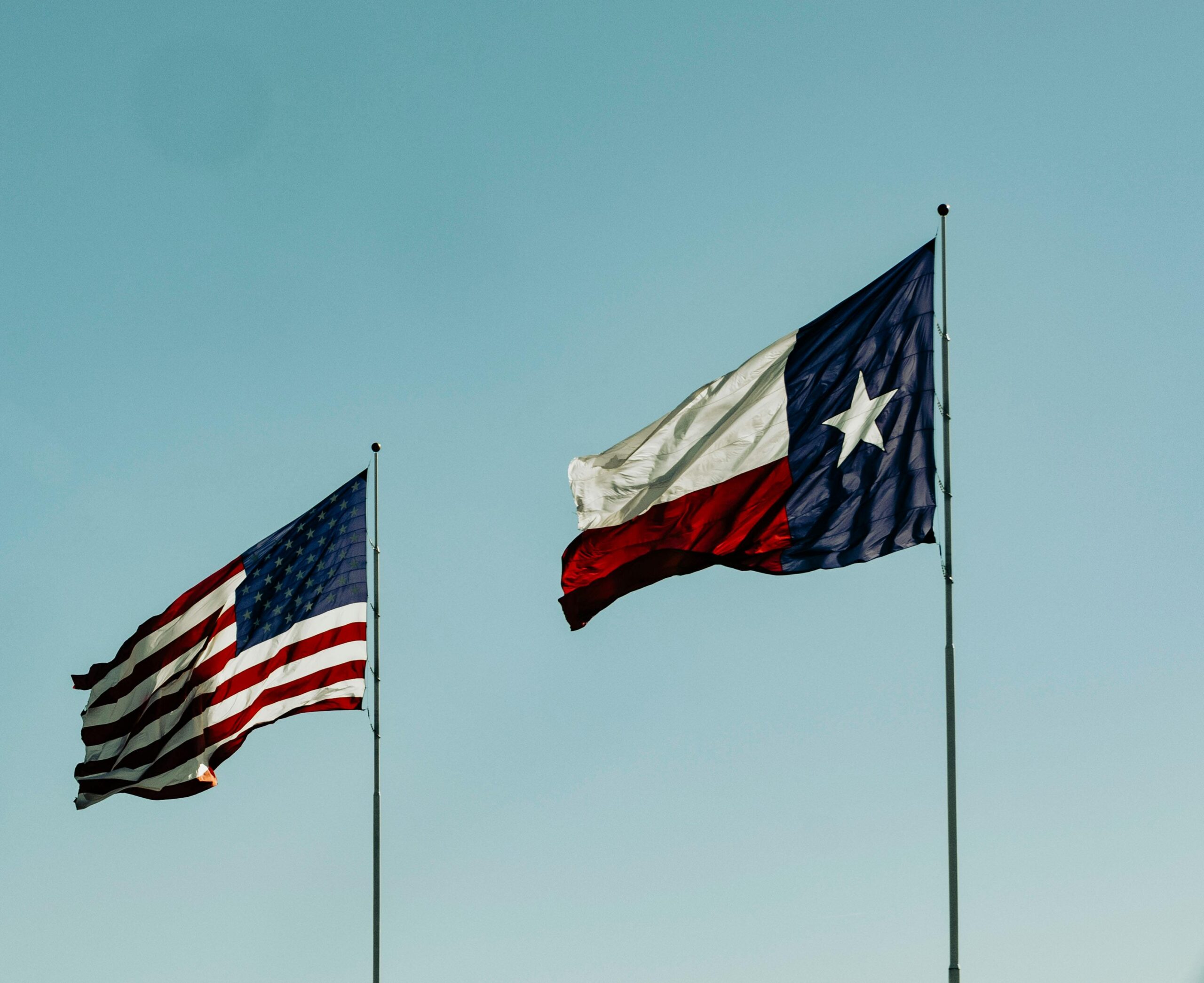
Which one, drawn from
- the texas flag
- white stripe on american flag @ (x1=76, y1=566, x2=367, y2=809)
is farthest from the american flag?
the texas flag

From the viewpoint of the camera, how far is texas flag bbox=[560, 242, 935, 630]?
22.1 m

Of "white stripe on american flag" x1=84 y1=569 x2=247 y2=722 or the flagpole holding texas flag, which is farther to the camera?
"white stripe on american flag" x1=84 y1=569 x2=247 y2=722

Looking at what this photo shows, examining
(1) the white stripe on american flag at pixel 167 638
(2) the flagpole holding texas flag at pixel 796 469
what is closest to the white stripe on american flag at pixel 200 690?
(1) the white stripe on american flag at pixel 167 638

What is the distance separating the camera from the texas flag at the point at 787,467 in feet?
72.4

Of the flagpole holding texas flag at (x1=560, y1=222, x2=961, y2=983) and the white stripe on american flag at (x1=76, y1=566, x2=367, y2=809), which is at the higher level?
the flagpole holding texas flag at (x1=560, y1=222, x2=961, y2=983)

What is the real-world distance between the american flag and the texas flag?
5.55m

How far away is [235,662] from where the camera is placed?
28.1 m

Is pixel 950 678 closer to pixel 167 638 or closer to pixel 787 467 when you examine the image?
pixel 787 467

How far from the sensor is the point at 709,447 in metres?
24.1

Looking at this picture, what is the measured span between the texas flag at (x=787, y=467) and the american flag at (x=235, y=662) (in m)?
5.55

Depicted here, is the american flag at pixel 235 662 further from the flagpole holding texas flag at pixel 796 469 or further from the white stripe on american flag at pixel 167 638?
the flagpole holding texas flag at pixel 796 469

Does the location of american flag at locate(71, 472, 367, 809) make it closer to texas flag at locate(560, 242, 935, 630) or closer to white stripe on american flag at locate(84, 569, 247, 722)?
white stripe on american flag at locate(84, 569, 247, 722)

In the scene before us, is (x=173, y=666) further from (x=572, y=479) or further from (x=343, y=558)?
(x=572, y=479)

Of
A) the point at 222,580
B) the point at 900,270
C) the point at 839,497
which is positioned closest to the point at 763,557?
the point at 839,497
